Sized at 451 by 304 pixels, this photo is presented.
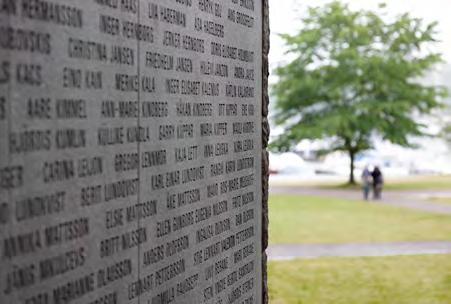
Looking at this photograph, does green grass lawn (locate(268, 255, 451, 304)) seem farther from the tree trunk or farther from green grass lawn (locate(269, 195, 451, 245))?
the tree trunk

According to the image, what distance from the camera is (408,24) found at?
1216 inches

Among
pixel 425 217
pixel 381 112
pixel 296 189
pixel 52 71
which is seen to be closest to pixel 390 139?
pixel 381 112

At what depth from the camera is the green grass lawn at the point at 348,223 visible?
1695cm

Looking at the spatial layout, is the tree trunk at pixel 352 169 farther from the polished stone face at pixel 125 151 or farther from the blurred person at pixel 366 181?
the polished stone face at pixel 125 151

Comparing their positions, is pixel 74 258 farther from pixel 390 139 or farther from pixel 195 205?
pixel 390 139

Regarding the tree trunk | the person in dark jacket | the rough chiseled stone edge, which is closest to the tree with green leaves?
the tree trunk

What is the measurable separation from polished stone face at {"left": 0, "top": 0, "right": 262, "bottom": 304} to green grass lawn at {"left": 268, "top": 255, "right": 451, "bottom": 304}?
542 cm

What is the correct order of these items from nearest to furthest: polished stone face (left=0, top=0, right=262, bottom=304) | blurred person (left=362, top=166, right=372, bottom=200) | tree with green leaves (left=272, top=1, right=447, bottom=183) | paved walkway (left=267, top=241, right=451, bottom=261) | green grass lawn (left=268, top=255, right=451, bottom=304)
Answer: polished stone face (left=0, top=0, right=262, bottom=304) < green grass lawn (left=268, top=255, right=451, bottom=304) < paved walkway (left=267, top=241, right=451, bottom=261) < blurred person (left=362, top=166, right=372, bottom=200) < tree with green leaves (left=272, top=1, right=447, bottom=183)

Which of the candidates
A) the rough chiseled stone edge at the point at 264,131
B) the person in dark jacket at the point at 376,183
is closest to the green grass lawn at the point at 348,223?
the person in dark jacket at the point at 376,183

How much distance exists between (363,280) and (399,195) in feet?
53.1

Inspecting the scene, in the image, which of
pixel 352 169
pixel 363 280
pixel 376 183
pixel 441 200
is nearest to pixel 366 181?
pixel 376 183

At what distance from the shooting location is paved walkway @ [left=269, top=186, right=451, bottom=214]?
74.9 ft

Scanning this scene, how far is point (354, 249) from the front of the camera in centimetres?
1539

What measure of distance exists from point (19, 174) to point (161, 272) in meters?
1.14
